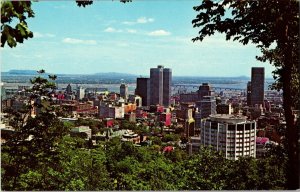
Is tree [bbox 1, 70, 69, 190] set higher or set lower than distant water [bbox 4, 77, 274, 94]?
lower

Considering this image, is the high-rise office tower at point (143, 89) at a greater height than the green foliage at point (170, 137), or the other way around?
the high-rise office tower at point (143, 89)

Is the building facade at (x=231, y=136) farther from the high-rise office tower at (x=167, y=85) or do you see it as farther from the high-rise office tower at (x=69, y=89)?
the high-rise office tower at (x=69, y=89)

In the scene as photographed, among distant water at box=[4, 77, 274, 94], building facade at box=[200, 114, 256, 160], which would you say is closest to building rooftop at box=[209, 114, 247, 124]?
building facade at box=[200, 114, 256, 160]

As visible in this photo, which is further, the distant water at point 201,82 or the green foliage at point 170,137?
the green foliage at point 170,137

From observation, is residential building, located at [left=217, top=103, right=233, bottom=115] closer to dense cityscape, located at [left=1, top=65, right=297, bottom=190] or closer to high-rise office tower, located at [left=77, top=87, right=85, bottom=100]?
dense cityscape, located at [left=1, top=65, right=297, bottom=190]

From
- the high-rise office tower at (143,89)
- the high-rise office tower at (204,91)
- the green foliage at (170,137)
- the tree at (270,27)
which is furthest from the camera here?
the green foliage at (170,137)

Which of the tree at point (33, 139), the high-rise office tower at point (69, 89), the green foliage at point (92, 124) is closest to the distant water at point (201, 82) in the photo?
the high-rise office tower at point (69, 89)

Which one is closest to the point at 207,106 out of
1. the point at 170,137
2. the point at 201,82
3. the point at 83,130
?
the point at 201,82
